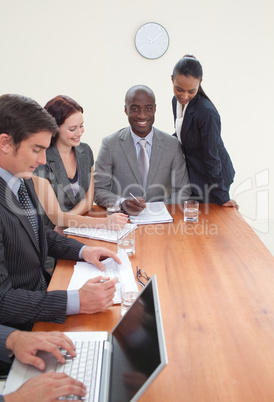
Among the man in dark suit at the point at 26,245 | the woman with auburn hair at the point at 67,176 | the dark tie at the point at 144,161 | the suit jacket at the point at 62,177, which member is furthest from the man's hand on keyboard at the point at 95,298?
the dark tie at the point at 144,161

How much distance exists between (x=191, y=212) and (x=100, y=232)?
0.53 meters

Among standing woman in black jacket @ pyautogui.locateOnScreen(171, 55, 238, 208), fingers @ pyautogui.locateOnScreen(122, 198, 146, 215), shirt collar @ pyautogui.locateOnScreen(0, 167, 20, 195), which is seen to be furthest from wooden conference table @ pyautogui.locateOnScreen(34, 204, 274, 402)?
standing woman in black jacket @ pyautogui.locateOnScreen(171, 55, 238, 208)

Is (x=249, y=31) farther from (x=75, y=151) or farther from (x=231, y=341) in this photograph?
(x=231, y=341)

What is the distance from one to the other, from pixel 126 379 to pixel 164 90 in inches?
141

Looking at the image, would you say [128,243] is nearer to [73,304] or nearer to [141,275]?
[141,275]

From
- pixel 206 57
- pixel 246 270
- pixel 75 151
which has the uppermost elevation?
pixel 206 57

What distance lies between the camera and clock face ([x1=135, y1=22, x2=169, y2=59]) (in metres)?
3.71

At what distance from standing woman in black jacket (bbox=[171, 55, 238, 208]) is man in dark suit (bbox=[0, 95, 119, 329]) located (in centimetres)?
107

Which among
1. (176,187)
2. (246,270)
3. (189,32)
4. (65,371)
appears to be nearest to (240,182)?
(189,32)

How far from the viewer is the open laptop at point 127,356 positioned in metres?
0.70

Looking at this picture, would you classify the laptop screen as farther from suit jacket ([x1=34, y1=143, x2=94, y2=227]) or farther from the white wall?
the white wall

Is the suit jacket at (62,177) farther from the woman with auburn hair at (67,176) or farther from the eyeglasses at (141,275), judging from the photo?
the eyeglasses at (141,275)

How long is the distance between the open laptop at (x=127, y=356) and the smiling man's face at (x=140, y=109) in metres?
1.58

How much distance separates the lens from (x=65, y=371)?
3.00 feet
